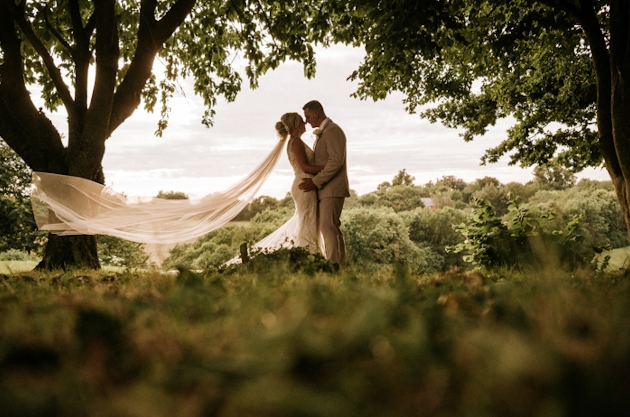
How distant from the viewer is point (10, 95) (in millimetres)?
6973

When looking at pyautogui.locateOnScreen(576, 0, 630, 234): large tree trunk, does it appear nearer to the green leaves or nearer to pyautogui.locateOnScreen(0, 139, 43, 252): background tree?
the green leaves

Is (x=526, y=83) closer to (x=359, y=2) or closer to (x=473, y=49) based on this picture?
(x=473, y=49)

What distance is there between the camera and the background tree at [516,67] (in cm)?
642

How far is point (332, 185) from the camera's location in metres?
7.06

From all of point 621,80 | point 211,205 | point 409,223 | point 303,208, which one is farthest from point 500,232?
point 409,223

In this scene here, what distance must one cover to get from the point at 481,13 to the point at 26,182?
70.2 feet

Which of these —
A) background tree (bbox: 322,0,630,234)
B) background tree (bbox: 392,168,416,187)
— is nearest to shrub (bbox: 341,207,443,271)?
background tree (bbox: 322,0,630,234)

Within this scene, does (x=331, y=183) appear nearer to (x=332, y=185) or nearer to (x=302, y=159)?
(x=332, y=185)

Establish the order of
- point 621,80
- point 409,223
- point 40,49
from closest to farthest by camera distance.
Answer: point 621,80 → point 40,49 → point 409,223

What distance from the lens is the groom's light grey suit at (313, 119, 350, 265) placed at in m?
6.98

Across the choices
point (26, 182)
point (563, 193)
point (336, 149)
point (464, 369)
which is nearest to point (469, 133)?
point (336, 149)

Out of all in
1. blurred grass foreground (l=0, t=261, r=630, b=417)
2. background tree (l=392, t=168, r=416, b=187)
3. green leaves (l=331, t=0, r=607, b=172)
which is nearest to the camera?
blurred grass foreground (l=0, t=261, r=630, b=417)

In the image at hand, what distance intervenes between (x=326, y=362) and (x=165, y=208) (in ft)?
22.2

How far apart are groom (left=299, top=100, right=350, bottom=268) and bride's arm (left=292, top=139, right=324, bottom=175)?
0.14 m
